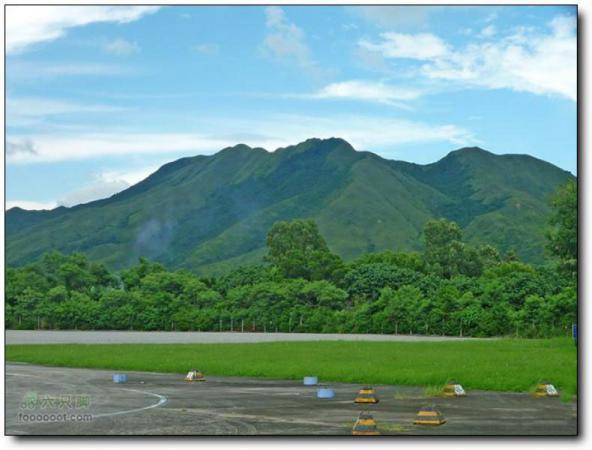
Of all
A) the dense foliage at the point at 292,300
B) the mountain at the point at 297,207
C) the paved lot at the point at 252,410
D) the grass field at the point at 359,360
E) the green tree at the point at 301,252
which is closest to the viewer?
the paved lot at the point at 252,410

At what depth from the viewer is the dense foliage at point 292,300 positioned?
48750 mm

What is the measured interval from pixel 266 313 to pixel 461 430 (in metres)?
38.4

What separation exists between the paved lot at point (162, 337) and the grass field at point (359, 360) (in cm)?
266

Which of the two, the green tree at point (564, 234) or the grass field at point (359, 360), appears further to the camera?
the green tree at point (564, 234)

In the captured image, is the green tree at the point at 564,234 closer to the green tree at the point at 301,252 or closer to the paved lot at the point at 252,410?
the paved lot at the point at 252,410

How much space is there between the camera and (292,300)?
57.6 metres

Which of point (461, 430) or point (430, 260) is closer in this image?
point (461, 430)

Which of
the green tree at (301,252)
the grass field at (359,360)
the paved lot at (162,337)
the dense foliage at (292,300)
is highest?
the green tree at (301,252)

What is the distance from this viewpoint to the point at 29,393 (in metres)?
24.8

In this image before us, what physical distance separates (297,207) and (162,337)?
89.8 feet

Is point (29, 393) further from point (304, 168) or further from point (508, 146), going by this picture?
point (304, 168)

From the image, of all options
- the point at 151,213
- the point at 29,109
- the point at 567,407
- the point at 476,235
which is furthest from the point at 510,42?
the point at 476,235

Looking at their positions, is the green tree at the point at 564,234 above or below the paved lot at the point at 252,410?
above

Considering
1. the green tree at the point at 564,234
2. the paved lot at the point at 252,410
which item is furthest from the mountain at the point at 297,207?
the paved lot at the point at 252,410
